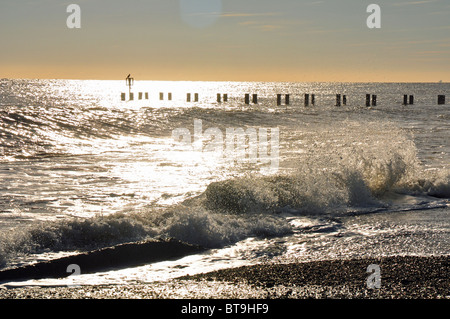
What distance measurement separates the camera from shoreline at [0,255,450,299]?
5.07 m

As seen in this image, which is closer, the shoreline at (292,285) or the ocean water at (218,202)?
the shoreline at (292,285)

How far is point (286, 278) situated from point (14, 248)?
3.62 metres

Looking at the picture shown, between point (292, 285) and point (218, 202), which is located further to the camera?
point (218, 202)

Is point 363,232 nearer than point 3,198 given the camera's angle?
Yes

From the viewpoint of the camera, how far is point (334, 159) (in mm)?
12547

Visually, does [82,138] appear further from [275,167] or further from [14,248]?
[14,248]

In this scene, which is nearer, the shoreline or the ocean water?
the shoreline

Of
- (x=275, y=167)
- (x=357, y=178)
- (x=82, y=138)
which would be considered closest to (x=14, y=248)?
(x=357, y=178)

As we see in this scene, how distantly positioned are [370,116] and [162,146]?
86.3ft

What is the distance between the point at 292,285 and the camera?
5422 mm

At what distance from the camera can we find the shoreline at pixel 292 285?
5070 millimetres
